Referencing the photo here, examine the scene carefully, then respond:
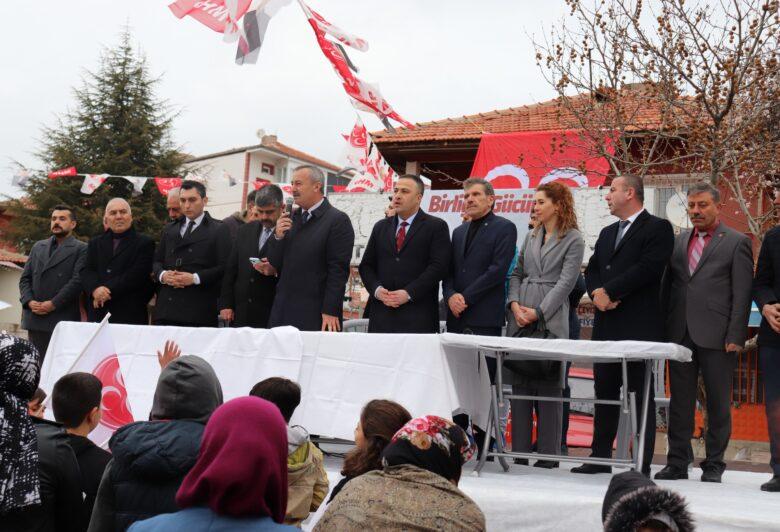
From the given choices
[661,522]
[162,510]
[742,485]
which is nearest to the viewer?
[661,522]

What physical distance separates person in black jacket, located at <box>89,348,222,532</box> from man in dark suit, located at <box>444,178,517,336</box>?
329 centimetres

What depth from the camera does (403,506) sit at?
9.19 ft

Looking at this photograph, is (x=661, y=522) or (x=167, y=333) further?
(x=167, y=333)

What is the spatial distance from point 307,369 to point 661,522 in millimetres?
3335

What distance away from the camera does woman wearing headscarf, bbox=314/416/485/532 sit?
110 inches

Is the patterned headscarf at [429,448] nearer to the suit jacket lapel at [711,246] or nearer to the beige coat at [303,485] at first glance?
the beige coat at [303,485]

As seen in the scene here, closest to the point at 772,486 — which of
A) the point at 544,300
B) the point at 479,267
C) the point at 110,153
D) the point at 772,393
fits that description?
A: the point at 772,393

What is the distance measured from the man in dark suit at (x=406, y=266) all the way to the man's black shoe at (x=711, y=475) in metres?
2.05

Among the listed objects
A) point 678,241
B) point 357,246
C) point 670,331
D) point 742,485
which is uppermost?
point 357,246

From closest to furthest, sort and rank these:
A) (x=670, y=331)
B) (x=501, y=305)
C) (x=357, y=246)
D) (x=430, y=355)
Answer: (x=430, y=355) < (x=670, y=331) < (x=501, y=305) < (x=357, y=246)

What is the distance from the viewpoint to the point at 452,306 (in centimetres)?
628

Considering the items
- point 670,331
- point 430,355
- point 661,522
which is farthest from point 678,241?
point 661,522

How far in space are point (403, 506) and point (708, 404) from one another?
350cm

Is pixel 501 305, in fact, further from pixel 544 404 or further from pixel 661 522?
pixel 661 522
